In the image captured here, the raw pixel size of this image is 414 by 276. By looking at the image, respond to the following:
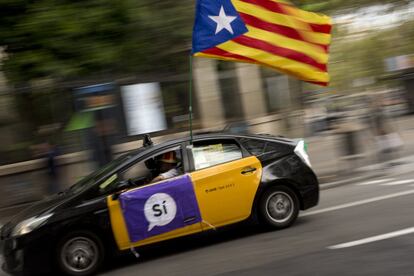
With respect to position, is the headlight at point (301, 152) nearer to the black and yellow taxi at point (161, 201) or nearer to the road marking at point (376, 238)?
the black and yellow taxi at point (161, 201)

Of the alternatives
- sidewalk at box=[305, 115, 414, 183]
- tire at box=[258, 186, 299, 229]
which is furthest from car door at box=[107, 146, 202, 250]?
sidewalk at box=[305, 115, 414, 183]

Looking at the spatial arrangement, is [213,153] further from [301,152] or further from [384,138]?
[384,138]

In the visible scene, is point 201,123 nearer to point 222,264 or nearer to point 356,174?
point 356,174

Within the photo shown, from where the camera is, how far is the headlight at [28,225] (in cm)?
639

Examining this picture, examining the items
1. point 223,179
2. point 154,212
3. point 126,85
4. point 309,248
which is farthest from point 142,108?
point 309,248

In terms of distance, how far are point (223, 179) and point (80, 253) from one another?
1884 millimetres

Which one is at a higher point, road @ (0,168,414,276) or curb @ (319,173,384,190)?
curb @ (319,173,384,190)

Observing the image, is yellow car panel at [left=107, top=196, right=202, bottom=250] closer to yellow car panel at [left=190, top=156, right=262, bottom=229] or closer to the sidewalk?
yellow car panel at [left=190, top=156, right=262, bottom=229]

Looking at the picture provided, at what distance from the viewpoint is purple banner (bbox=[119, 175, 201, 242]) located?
675 cm

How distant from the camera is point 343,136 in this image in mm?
12758

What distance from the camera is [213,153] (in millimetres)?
7340

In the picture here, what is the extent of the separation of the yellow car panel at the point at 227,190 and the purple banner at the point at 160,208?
0.12 meters

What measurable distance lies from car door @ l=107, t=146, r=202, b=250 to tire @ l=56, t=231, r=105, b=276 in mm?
259

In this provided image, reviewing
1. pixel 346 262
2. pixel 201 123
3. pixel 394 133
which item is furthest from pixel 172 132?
pixel 346 262
